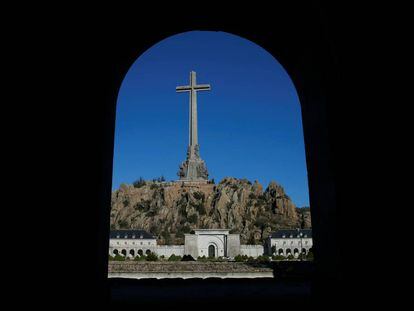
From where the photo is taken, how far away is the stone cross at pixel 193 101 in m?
71.6

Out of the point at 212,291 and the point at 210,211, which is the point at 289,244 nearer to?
the point at 210,211

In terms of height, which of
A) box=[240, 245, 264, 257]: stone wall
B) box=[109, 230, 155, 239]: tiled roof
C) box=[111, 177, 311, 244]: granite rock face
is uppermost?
box=[111, 177, 311, 244]: granite rock face

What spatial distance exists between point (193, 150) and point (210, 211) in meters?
27.2

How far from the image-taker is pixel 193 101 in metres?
73.7

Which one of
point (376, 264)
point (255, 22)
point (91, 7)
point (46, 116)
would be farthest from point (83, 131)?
point (376, 264)

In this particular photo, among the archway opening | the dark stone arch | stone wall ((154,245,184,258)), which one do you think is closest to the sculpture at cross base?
stone wall ((154,245,184,258))

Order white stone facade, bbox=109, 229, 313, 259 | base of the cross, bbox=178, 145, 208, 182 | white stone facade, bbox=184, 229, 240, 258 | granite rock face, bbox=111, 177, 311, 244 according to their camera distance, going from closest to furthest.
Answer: white stone facade, bbox=184, 229, 240, 258
white stone facade, bbox=109, 229, 313, 259
base of the cross, bbox=178, 145, 208, 182
granite rock face, bbox=111, 177, 311, 244

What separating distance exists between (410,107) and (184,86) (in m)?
70.7

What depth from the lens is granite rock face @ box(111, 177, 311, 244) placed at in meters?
95.0

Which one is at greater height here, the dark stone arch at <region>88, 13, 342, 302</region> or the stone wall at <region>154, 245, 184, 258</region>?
the dark stone arch at <region>88, 13, 342, 302</region>

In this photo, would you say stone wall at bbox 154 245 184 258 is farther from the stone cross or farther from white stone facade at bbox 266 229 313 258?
the stone cross

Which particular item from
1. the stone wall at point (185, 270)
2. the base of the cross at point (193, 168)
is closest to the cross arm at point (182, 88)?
the base of the cross at point (193, 168)

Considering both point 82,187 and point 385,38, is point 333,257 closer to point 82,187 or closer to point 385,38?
point 385,38

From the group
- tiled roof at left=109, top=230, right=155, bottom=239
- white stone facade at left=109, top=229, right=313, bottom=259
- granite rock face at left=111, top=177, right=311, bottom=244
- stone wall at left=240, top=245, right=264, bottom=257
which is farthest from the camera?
granite rock face at left=111, top=177, right=311, bottom=244
